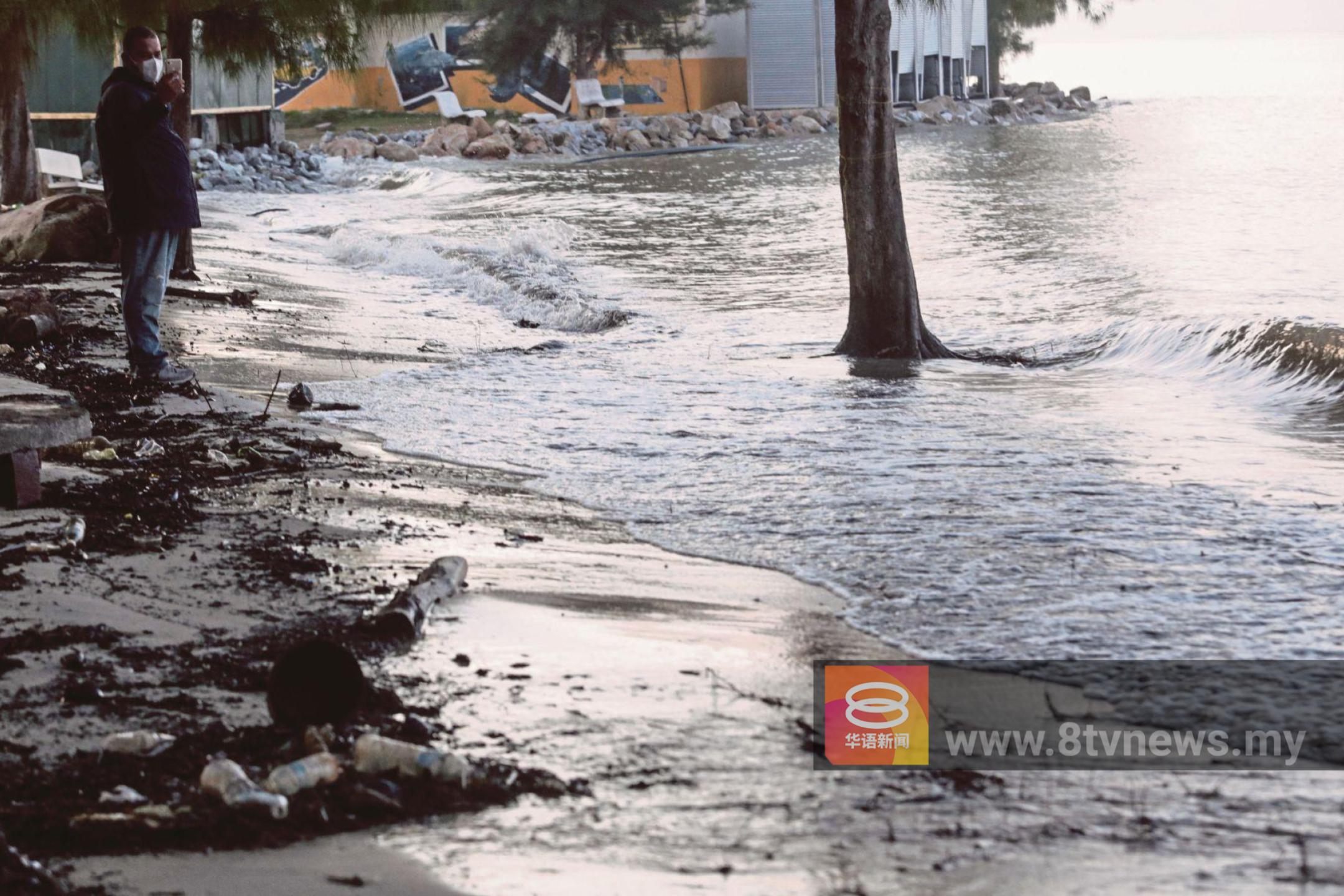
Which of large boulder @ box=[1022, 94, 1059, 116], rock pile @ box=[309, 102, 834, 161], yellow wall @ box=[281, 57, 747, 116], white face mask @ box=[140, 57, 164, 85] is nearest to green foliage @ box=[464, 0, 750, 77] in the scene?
rock pile @ box=[309, 102, 834, 161]

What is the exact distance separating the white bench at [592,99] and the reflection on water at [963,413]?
3285 cm

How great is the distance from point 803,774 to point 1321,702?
1.55 metres

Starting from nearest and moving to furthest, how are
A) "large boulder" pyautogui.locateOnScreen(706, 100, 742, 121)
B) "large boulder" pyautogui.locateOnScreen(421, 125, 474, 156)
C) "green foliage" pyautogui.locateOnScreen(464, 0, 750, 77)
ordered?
"large boulder" pyautogui.locateOnScreen(421, 125, 474, 156) → "green foliage" pyautogui.locateOnScreen(464, 0, 750, 77) → "large boulder" pyautogui.locateOnScreen(706, 100, 742, 121)

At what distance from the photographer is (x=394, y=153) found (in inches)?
1631

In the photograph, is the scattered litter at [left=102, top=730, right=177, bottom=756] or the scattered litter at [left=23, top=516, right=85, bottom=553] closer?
the scattered litter at [left=102, top=730, right=177, bottom=756]

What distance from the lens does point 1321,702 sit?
3951mm

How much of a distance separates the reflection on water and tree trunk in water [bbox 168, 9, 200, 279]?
2633 millimetres

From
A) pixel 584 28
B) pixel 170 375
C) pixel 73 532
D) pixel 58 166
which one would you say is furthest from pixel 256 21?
pixel 584 28

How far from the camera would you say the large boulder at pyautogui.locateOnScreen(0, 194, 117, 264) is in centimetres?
1314

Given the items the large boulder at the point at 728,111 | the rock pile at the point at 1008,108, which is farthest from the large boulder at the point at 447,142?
the rock pile at the point at 1008,108

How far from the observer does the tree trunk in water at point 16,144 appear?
16.3 metres

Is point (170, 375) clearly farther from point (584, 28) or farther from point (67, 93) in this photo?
point (584, 28)

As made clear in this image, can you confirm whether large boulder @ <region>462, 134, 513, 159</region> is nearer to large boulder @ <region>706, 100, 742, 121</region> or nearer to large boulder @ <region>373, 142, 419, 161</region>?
large boulder @ <region>373, 142, 419, 161</region>

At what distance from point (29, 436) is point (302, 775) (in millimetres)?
2651
